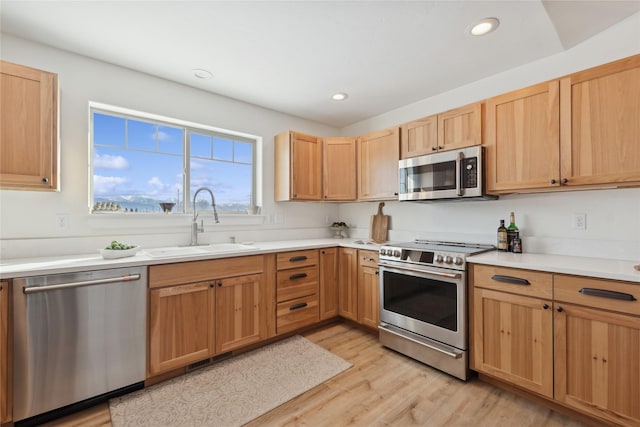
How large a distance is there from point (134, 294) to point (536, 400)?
2.78 meters

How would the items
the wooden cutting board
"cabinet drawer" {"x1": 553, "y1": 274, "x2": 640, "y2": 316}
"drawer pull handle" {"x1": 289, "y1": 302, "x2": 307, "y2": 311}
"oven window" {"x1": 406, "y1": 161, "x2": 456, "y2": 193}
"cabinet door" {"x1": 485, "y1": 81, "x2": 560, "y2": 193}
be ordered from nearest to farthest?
1. "cabinet drawer" {"x1": 553, "y1": 274, "x2": 640, "y2": 316}
2. "cabinet door" {"x1": 485, "y1": 81, "x2": 560, "y2": 193}
3. "oven window" {"x1": 406, "y1": 161, "x2": 456, "y2": 193}
4. "drawer pull handle" {"x1": 289, "y1": 302, "x2": 307, "y2": 311}
5. the wooden cutting board

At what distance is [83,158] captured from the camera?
2.26 meters

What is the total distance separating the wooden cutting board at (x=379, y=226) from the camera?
3424mm

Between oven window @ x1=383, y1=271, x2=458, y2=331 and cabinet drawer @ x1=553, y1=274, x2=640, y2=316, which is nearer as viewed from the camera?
cabinet drawer @ x1=553, y1=274, x2=640, y2=316

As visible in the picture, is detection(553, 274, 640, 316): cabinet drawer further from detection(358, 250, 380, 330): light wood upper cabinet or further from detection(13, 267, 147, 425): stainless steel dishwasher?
detection(13, 267, 147, 425): stainless steel dishwasher

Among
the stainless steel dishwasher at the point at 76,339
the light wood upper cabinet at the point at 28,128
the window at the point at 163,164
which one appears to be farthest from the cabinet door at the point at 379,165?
the light wood upper cabinet at the point at 28,128

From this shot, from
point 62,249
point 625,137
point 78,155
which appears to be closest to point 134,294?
point 62,249

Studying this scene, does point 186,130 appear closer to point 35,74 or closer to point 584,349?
point 35,74

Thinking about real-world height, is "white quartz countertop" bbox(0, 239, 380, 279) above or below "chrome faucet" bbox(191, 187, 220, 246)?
below

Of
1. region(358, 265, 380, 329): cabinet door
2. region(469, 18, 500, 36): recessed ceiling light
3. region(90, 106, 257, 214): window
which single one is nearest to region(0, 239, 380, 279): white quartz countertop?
region(90, 106, 257, 214): window

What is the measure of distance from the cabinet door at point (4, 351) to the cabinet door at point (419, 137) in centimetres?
310

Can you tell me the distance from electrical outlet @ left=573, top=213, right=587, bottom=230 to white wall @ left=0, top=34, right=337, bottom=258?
9.67ft

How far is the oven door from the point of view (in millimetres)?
2104

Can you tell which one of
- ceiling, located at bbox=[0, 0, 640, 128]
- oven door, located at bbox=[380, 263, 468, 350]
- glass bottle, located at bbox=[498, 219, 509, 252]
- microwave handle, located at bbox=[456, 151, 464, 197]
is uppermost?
ceiling, located at bbox=[0, 0, 640, 128]
